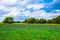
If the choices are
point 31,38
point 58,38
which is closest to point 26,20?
point 31,38

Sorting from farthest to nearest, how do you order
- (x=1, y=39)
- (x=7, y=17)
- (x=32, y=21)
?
(x=32, y=21), (x=7, y=17), (x=1, y=39)

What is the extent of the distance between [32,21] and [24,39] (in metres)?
1.77

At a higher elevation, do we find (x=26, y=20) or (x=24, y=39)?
(x=26, y=20)

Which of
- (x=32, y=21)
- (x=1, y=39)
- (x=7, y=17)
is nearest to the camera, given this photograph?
(x=1, y=39)

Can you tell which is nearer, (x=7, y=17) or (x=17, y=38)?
(x=17, y=38)

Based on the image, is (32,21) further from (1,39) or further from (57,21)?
(1,39)

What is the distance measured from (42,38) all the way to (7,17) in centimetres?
189

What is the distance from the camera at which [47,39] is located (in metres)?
7.14

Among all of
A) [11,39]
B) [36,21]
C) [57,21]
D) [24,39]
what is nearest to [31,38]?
[24,39]

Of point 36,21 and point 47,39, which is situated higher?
point 36,21

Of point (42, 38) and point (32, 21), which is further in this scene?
point (32, 21)

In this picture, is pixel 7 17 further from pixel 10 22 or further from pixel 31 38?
pixel 31 38

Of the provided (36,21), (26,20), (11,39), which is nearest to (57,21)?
(36,21)

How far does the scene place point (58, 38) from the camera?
7332mm
